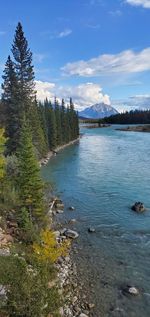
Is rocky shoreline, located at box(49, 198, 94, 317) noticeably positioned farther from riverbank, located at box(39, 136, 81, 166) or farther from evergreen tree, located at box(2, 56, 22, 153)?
riverbank, located at box(39, 136, 81, 166)

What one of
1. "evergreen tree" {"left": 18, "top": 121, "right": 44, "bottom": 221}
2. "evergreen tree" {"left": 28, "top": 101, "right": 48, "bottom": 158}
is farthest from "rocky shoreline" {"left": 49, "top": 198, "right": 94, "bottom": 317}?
"evergreen tree" {"left": 28, "top": 101, "right": 48, "bottom": 158}

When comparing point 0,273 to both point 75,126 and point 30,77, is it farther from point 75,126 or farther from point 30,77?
point 75,126

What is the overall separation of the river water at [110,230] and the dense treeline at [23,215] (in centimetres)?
237

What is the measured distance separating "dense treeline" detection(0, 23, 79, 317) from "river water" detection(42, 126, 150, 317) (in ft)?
7.78

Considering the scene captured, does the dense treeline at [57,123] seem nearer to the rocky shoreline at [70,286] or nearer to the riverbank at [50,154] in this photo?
the riverbank at [50,154]

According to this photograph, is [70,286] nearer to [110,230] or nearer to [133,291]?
[133,291]

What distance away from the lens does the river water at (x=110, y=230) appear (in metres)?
17.0

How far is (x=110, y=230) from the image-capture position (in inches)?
1007

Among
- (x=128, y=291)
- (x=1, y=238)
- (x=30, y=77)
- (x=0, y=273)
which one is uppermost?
(x=30, y=77)

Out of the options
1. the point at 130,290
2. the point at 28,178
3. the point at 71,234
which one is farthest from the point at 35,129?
the point at 130,290

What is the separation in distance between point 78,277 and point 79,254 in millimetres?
2942

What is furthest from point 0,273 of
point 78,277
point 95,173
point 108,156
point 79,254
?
point 108,156

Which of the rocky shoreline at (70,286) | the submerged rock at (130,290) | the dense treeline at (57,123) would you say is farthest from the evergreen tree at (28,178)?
the dense treeline at (57,123)

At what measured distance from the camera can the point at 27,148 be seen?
72.0ft
